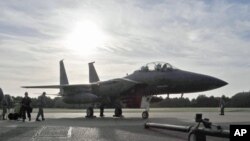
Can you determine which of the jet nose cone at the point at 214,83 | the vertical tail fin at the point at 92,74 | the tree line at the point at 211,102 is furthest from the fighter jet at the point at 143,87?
the tree line at the point at 211,102

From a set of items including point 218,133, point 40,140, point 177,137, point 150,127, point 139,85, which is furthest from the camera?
point 139,85

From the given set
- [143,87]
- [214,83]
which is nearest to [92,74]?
[143,87]

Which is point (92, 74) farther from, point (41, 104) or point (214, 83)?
point (214, 83)

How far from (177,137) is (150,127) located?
3805mm

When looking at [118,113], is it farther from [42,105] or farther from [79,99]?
[42,105]

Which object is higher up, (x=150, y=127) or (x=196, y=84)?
(x=196, y=84)

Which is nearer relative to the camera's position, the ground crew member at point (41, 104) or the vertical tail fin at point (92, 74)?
the ground crew member at point (41, 104)

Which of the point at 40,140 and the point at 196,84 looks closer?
the point at 40,140

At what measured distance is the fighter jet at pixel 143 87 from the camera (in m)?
24.6

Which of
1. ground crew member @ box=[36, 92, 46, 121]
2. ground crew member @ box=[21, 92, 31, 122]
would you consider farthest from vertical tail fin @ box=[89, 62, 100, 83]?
ground crew member @ box=[21, 92, 31, 122]

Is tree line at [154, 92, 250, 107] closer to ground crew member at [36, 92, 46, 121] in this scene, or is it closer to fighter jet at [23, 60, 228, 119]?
fighter jet at [23, 60, 228, 119]

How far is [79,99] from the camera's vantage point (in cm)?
2841

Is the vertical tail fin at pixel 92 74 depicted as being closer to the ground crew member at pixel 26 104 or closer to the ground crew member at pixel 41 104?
the ground crew member at pixel 41 104

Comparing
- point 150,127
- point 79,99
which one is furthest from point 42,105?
point 150,127
